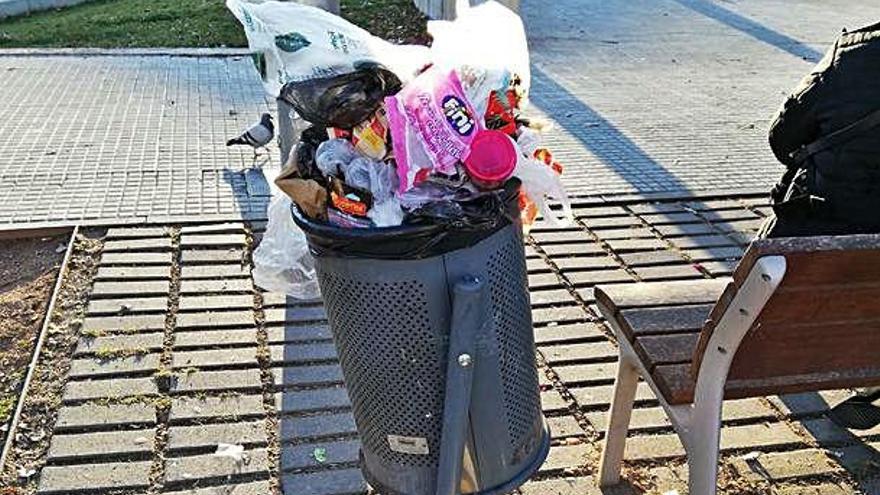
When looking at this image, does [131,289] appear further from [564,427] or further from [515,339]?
[515,339]

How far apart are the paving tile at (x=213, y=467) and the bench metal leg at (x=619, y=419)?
106 cm

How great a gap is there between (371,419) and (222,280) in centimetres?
197

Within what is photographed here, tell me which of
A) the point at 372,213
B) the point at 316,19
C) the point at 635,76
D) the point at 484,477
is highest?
the point at 316,19

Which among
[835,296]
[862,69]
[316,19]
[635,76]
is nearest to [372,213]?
[316,19]

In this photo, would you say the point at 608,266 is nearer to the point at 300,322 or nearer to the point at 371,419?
the point at 300,322

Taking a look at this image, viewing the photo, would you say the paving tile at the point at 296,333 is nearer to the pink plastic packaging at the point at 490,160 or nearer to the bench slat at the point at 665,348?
the bench slat at the point at 665,348

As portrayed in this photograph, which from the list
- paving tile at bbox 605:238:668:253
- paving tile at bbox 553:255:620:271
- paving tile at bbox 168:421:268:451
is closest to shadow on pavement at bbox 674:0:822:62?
paving tile at bbox 605:238:668:253

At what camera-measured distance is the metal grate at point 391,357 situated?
6.98 ft

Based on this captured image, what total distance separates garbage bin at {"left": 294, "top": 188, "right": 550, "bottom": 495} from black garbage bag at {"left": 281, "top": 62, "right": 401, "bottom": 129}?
25 cm

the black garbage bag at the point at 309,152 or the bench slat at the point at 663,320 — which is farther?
the bench slat at the point at 663,320

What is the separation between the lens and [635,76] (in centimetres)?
803

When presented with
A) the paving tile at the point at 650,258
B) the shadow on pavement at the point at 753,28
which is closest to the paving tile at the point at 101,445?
the paving tile at the point at 650,258

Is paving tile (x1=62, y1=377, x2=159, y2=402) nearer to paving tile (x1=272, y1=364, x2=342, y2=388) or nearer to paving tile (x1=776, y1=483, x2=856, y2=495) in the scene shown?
paving tile (x1=272, y1=364, x2=342, y2=388)

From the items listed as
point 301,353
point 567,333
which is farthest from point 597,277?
point 301,353
